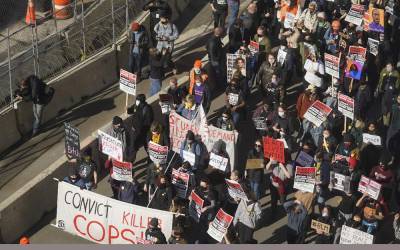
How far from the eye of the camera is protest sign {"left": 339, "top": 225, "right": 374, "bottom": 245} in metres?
19.2

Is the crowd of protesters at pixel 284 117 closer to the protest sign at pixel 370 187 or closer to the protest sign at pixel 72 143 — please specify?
the protest sign at pixel 370 187

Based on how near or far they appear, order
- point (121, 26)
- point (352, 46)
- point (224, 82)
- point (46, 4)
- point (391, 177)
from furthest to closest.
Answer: point (46, 4) → point (121, 26) → point (224, 82) → point (352, 46) → point (391, 177)

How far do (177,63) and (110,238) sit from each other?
25.0ft

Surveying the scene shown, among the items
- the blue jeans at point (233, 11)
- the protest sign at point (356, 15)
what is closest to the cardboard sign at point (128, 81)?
the blue jeans at point (233, 11)

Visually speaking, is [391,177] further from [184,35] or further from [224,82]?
[184,35]

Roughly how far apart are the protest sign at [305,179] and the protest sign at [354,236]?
118cm

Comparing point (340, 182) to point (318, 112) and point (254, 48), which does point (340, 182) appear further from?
point (254, 48)

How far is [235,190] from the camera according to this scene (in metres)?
20.3

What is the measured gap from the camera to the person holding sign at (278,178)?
69.6 ft

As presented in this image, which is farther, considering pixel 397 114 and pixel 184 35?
pixel 184 35

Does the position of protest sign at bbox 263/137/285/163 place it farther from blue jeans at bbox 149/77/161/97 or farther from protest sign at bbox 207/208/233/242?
blue jeans at bbox 149/77/161/97

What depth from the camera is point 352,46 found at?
24172mm

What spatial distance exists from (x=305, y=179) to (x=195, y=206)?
2.02 meters

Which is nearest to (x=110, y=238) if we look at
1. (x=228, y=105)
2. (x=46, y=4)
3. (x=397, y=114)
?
(x=228, y=105)
